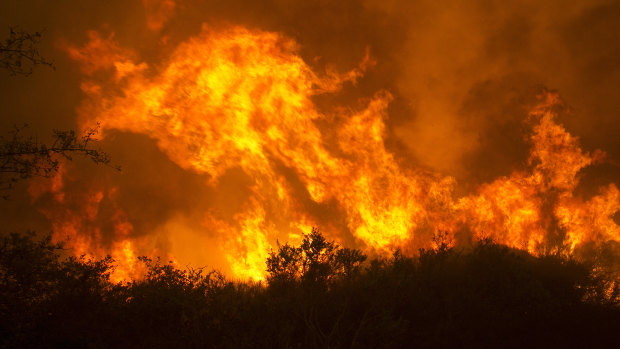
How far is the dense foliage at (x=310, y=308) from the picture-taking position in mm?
6613

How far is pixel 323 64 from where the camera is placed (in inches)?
695

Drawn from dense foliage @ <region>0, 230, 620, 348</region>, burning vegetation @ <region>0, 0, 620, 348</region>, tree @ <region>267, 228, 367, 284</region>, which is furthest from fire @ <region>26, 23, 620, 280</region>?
tree @ <region>267, 228, 367, 284</region>

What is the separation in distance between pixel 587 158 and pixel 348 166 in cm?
1253

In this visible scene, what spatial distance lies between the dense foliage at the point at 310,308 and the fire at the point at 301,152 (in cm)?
616

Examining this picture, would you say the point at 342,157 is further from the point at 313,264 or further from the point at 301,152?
the point at 313,264

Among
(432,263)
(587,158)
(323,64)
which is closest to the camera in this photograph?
(432,263)

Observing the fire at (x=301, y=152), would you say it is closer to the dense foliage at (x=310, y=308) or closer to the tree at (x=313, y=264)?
the dense foliage at (x=310, y=308)

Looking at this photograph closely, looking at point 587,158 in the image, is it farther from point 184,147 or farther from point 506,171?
point 184,147

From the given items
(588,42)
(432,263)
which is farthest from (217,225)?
(588,42)

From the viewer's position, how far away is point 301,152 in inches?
746

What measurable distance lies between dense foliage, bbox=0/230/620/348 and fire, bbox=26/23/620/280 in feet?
20.2

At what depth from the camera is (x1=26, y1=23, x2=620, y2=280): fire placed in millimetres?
15680

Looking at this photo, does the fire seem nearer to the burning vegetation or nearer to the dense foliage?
the burning vegetation

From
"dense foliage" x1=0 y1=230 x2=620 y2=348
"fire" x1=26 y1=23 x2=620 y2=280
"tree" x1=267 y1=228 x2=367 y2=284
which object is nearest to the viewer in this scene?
"dense foliage" x1=0 y1=230 x2=620 y2=348
